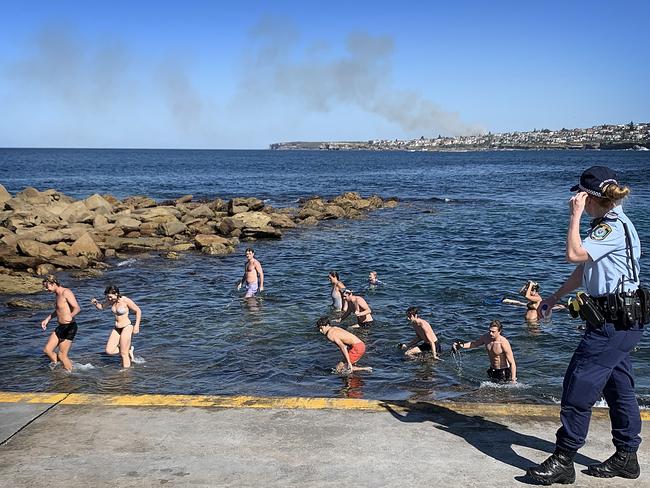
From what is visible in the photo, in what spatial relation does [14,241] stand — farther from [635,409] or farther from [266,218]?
[635,409]

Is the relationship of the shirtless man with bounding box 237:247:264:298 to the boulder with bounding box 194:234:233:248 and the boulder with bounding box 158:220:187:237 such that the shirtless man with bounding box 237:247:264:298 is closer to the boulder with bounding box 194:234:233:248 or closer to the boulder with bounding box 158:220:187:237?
the boulder with bounding box 194:234:233:248

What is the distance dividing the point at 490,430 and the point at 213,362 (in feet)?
22.8

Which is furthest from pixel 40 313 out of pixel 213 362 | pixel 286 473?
pixel 286 473

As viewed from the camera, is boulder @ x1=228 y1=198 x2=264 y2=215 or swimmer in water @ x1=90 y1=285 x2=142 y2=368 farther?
boulder @ x1=228 y1=198 x2=264 y2=215

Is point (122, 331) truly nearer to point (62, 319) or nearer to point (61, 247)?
point (62, 319)

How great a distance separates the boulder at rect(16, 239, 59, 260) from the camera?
21.0 meters

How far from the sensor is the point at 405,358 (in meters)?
11.5

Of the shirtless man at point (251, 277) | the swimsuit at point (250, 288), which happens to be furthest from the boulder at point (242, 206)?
the swimsuit at point (250, 288)

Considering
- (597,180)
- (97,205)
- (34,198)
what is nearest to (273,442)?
(597,180)

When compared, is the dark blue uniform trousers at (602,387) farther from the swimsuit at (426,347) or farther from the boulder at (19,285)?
the boulder at (19,285)

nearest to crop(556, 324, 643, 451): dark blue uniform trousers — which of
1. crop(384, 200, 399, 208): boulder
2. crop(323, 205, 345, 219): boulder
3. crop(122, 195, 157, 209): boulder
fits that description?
crop(323, 205, 345, 219): boulder

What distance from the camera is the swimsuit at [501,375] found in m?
10.1

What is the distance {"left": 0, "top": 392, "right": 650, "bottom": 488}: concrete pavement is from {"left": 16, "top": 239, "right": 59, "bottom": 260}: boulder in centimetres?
1617

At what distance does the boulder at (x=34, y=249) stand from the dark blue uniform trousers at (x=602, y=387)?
19.9 m
